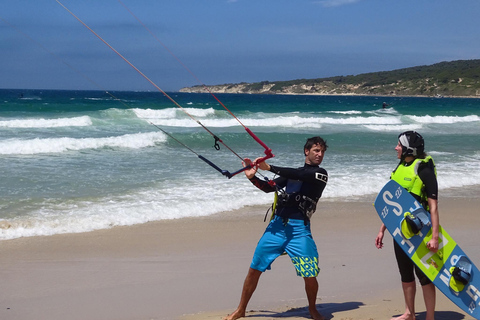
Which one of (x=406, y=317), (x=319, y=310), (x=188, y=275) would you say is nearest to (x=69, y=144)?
(x=188, y=275)

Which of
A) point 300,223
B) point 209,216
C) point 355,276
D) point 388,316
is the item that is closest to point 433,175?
point 300,223

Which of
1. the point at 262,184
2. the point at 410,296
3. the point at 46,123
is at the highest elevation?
the point at 262,184

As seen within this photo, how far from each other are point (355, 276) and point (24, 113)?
28968 mm

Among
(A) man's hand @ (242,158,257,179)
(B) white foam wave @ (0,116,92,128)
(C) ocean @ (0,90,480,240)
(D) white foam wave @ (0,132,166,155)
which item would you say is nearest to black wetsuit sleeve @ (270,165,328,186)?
(A) man's hand @ (242,158,257,179)

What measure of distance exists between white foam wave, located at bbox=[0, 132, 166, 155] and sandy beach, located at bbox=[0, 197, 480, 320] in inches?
327

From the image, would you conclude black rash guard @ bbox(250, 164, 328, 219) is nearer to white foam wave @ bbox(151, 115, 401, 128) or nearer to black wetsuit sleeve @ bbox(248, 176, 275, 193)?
black wetsuit sleeve @ bbox(248, 176, 275, 193)

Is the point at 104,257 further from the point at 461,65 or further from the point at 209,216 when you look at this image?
the point at 461,65

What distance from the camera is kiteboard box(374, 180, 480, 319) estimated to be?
358 centimetres

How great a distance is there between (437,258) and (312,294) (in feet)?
2.88

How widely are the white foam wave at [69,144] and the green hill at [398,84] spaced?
98.2 metres

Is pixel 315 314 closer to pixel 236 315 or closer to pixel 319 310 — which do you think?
pixel 319 310

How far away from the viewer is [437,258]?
362cm

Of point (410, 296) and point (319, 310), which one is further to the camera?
point (319, 310)

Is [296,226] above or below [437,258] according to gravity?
above
